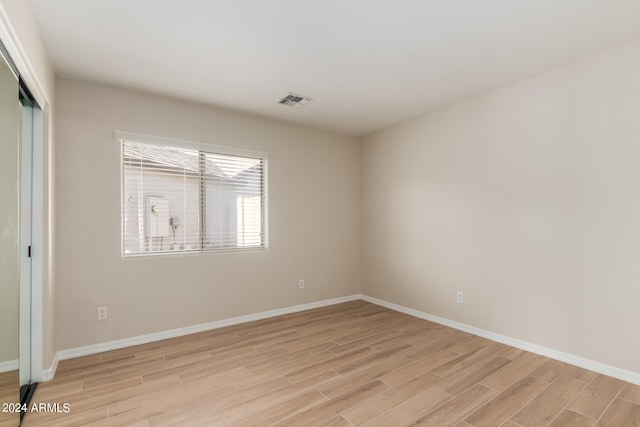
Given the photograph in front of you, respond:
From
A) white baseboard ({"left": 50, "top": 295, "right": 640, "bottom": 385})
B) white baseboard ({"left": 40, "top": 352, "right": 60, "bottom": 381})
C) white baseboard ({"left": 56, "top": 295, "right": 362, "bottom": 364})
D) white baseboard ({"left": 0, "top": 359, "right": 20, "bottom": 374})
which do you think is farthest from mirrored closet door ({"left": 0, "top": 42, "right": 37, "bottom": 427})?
white baseboard ({"left": 56, "top": 295, "right": 362, "bottom": 364})

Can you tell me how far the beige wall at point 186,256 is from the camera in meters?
2.95

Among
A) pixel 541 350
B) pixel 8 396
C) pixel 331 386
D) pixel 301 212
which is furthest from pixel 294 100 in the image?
pixel 541 350

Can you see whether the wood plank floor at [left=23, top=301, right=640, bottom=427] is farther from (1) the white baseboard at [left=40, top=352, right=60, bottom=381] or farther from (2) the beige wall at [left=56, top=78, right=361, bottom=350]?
(2) the beige wall at [left=56, top=78, right=361, bottom=350]

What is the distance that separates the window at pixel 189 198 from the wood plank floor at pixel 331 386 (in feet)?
3.59

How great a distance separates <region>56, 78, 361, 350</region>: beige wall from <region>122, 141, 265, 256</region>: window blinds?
130mm

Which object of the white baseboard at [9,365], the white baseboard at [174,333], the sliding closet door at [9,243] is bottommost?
the white baseboard at [174,333]

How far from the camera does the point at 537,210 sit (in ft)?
9.65

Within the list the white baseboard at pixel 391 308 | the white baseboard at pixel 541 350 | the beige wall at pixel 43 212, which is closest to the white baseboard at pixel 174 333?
the white baseboard at pixel 391 308

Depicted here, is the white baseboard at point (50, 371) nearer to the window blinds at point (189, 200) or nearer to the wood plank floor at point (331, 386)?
the wood plank floor at point (331, 386)

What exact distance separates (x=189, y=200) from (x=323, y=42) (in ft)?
7.31

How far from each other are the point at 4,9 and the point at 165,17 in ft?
2.85

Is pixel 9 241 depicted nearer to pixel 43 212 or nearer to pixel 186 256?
pixel 43 212

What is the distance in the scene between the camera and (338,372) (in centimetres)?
257

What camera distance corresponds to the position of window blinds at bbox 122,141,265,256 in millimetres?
3271
